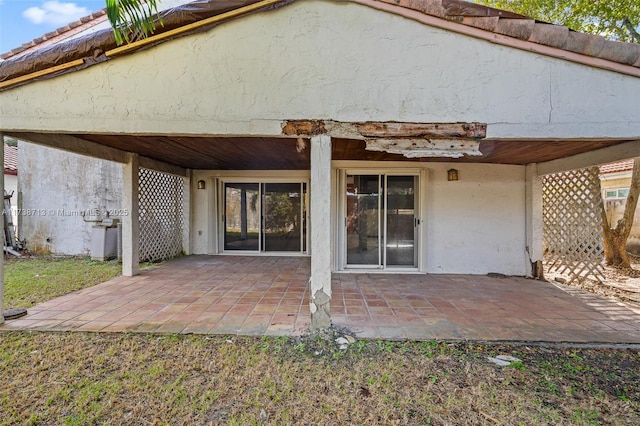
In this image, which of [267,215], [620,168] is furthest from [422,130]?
[620,168]

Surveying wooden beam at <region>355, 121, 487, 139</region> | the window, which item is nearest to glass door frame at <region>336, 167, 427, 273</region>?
wooden beam at <region>355, 121, 487, 139</region>

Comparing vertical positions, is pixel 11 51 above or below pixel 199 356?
above

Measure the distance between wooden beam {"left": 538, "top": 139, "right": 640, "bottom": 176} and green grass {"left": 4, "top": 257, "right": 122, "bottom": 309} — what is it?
8460mm

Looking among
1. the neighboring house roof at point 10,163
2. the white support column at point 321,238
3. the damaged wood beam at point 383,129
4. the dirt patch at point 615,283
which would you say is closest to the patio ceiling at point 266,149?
the damaged wood beam at point 383,129

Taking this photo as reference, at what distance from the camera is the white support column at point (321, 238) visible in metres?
Result: 3.46

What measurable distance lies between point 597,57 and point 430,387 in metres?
3.82

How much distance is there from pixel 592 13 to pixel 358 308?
9.16 meters

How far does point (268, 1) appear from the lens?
3.26m

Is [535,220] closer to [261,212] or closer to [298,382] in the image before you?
[298,382]

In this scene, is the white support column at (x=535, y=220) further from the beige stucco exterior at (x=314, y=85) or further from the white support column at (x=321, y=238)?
the white support column at (x=321, y=238)

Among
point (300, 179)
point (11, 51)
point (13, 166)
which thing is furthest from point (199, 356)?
point (13, 166)

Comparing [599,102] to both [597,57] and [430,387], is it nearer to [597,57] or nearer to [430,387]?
[597,57]

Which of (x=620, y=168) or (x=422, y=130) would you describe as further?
(x=620, y=168)

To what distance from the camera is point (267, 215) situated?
8508 millimetres
